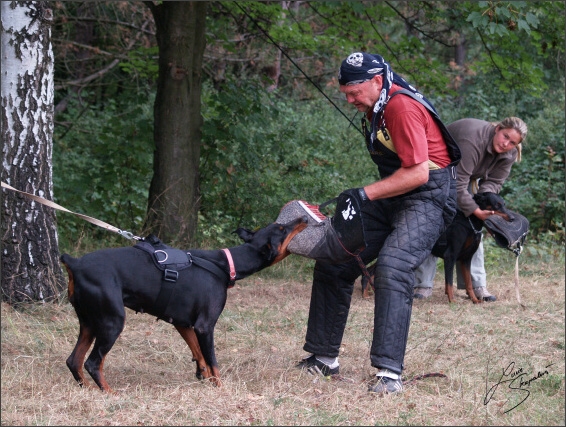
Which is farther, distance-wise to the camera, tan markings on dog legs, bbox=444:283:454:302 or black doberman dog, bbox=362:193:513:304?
tan markings on dog legs, bbox=444:283:454:302

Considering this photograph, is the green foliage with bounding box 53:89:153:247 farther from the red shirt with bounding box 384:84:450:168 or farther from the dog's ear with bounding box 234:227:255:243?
the red shirt with bounding box 384:84:450:168

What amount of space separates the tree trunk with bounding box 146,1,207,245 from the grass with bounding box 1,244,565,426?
1218 millimetres

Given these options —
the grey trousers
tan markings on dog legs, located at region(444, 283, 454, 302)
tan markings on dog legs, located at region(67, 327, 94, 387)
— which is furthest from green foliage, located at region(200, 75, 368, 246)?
tan markings on dog legs, located at region(67, 327, 94, 387)

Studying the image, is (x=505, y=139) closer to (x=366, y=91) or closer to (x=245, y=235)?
(x=366, y=91)

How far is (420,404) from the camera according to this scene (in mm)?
3992

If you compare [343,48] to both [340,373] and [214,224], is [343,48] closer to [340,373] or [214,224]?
[214,224]

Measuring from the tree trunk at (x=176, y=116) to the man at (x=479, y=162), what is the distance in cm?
278

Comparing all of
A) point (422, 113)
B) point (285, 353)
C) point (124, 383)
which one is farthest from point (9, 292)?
point (422, 113)

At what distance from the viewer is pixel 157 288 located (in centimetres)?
431

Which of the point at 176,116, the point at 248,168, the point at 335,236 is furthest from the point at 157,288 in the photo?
the point at 248,168

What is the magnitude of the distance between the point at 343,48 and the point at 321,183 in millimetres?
1814

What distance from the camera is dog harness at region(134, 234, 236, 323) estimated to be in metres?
4.33

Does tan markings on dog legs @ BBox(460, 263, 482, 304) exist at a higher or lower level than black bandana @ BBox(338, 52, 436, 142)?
lower

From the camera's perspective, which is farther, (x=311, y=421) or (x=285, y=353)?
(x=285, y=353)
